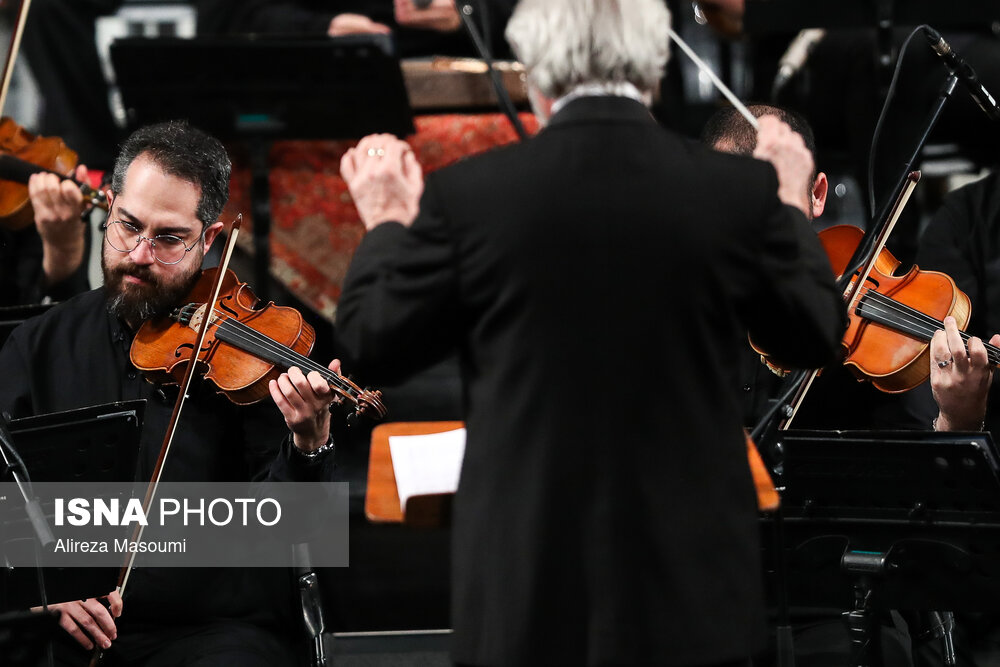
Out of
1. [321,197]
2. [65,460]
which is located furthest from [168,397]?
[321,197]

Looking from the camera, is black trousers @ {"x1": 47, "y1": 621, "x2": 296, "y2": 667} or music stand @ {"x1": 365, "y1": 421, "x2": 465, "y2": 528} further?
black trousers @ {"x1": 47, "y1": 621, "x2": 296, "y2": 667}

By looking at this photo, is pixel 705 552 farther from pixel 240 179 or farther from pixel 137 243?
pixel 240 179

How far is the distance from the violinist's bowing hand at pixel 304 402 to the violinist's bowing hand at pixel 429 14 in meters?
2.17

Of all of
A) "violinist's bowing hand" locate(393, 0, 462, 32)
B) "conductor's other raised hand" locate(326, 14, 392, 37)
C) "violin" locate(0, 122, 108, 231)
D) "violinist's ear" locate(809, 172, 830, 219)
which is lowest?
"violinist's ear" locate(809, 172, 830, 219)

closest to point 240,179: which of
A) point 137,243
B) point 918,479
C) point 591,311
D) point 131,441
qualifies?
point 137,243

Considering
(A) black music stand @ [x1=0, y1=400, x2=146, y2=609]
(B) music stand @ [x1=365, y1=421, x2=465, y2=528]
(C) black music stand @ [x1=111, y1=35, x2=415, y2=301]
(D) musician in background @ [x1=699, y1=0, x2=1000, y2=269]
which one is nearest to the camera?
(B) music stand @ [x1=365, y1=421, x2=465, y2=528]

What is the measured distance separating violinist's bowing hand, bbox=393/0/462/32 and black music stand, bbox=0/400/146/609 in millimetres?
2455

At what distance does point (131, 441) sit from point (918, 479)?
1.34 metres

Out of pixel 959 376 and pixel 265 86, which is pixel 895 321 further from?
pixel 265 86

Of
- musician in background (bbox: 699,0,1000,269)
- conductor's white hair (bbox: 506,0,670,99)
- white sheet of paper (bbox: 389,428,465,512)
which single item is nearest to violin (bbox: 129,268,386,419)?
white sheet of paper (bbox: 389,428,465,512)

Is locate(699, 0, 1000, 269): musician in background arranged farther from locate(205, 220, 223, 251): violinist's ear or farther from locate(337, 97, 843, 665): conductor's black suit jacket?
locate(337, 97, 843, 665): conductor's black suit jacket

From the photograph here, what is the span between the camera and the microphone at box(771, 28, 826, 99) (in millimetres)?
4074

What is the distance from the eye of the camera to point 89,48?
15.9ft

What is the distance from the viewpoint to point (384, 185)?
1519 millimetres
